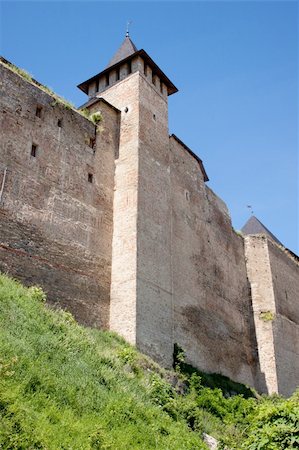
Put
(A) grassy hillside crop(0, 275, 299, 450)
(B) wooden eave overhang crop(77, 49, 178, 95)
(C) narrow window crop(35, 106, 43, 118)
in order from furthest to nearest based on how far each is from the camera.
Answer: (B) wooden eave overhang crop(77, 49, 178, 95)
(C) narrow window crop(35, 106, 43, 118)
(A) grassy hillside crop(0, 275, 299, 450)

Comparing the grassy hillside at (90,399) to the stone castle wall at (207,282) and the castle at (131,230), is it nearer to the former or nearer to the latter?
the castle at (131,230)

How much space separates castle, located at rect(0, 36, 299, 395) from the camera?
12.6 metres

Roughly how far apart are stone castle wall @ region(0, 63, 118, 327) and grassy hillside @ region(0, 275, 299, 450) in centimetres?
103

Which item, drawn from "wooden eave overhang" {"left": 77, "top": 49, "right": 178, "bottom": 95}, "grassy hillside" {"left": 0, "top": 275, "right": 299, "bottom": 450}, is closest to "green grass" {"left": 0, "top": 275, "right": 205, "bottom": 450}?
"grassy hillside" {"left": 0, "top": 275, "right": 299, "bottom": 450}

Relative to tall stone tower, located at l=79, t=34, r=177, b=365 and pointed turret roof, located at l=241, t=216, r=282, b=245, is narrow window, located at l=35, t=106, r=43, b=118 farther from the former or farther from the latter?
pointed turret roof, located at l=241, t=216, r=282, b=245

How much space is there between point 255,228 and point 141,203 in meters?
12.4

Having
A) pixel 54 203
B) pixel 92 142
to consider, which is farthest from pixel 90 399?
pixel 92 142

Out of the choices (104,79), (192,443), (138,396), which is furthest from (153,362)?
(104,79)

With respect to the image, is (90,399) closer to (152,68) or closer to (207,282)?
(207,282)

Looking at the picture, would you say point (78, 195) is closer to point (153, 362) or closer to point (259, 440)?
point (153, 362)

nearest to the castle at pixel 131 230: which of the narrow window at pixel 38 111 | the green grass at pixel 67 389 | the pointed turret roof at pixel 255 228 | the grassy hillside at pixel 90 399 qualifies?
the narrow window at pixel 38 111

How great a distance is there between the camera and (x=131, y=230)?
14.1 metres

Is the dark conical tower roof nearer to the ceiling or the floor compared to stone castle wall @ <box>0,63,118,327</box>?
nearer to the ceiling

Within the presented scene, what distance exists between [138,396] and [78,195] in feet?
19.5
